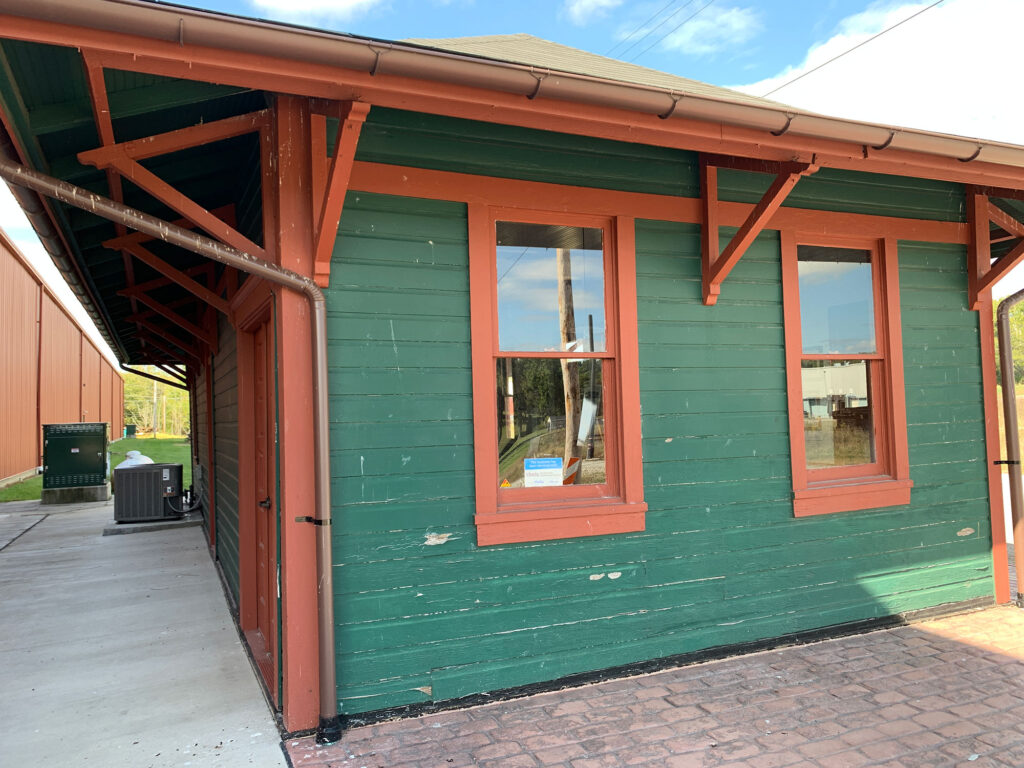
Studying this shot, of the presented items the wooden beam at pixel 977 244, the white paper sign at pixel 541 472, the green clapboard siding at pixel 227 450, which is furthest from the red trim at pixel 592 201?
the green clapboard siding at pixel 227 450

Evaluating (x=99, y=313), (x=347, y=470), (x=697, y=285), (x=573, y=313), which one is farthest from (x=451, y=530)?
(x=99, y=313)

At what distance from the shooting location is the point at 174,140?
3010 millimetres

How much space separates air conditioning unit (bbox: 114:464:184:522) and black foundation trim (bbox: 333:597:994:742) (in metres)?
8.00

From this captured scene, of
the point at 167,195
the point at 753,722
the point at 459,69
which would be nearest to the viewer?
the point at 459,69

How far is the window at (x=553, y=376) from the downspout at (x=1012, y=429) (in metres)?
2.97

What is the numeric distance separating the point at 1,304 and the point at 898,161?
728 inches

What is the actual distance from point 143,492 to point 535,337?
841cm

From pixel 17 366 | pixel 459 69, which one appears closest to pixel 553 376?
pixel 459 69

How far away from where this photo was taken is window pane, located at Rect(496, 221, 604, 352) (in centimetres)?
365

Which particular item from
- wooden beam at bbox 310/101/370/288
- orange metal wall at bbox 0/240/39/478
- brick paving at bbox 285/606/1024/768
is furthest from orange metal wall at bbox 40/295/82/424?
brick paving at bbox 285/606/1024/768

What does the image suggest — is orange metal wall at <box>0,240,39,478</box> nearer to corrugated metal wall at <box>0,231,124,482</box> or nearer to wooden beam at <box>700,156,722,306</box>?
corrugated metal wall at <box>0,231,124,482</box>

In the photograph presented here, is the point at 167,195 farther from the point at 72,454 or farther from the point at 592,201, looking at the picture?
the point at 72,454

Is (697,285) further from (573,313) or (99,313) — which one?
(99,313)

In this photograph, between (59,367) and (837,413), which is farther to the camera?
(59,367)
